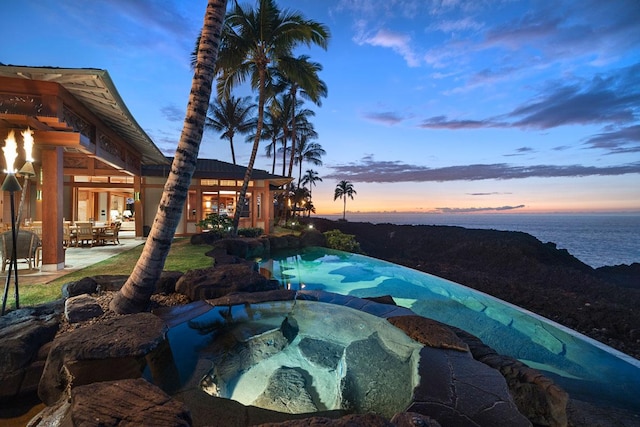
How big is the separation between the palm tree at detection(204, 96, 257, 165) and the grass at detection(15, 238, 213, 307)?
17.7m

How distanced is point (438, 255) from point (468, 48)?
14.4m

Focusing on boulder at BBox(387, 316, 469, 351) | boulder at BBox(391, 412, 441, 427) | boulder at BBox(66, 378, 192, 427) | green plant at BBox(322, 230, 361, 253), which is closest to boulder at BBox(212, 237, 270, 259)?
green plant at BBox(322, 230, 361, 253)

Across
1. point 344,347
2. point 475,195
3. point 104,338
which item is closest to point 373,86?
point 344,347

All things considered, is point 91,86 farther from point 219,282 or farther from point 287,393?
point 287,393

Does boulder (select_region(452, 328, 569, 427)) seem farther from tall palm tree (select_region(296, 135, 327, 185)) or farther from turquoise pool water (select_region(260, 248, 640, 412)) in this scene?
tall palm tree (select_region(296, 135, 327, 185))

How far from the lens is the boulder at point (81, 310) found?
366 cm

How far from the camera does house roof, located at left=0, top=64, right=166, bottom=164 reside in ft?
16.2

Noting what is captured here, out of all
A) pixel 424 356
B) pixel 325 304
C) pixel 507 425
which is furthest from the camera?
pixel 325 304

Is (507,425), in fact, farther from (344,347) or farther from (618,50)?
(618,50)

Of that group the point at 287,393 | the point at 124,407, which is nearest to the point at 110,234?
the point at 287,393

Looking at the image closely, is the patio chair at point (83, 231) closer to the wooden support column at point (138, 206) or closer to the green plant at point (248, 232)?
the wooden support column at point (138, 206)

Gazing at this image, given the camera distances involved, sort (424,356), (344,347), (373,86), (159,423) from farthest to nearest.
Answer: (373,86) < (344,347) < (424,356) < (159,423)

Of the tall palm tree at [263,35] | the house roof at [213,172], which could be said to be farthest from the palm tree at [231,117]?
the tall palm tree at [263,35]

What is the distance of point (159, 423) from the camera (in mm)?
1661
